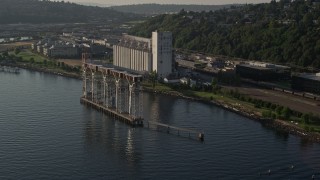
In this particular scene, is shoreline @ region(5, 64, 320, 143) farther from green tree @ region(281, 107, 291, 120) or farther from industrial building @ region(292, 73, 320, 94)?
industrial building @ region(292, 73, 320, 94)

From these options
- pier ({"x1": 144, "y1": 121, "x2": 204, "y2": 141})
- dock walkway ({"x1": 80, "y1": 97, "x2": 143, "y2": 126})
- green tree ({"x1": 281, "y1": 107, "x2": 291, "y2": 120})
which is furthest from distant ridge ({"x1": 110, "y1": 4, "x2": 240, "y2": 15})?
pier ({"x1": 144, "y1": 121, "x2": 204, "y2": 141})

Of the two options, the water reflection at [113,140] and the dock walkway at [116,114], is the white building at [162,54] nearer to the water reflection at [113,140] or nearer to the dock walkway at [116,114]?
the dock walkway at [116,114]

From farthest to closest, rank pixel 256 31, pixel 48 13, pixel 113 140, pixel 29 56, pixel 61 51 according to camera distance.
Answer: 1. pixel 48 13
2. pixel 61 51
3. pixel 256 31
4. pixel 29 56
5. pixel 113 140

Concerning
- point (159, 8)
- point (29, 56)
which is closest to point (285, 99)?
point (29, 56)

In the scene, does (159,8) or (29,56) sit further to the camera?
(159,8)

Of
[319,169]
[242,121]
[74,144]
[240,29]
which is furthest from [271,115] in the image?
[240,29]

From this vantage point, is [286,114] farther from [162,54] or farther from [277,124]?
[162,54]

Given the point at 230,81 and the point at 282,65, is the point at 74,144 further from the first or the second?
the point at 282,65
